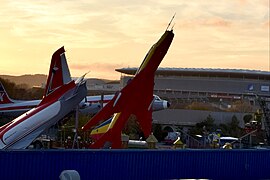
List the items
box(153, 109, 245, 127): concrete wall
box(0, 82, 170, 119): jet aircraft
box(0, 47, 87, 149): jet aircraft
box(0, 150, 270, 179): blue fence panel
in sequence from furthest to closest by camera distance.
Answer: box(153, 109, 245, 127): concrete wall → box(0, 82, 170, 119): jet aircraft → box(0, 47, 87, 149): jet aircraft → box(0, 150, 270, 179): blue fence panel

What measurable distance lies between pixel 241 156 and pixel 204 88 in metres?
122

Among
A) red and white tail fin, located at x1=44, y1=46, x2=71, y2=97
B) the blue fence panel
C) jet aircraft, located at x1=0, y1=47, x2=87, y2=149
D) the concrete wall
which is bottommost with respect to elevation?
the concrete wall

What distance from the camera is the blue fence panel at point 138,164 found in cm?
1808

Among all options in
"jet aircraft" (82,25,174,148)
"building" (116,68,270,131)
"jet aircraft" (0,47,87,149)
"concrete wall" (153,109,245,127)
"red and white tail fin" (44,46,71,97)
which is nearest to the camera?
"jet aircraft" (82,25,174,148)

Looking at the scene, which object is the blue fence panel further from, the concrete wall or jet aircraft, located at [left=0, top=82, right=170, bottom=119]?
the concrete wall

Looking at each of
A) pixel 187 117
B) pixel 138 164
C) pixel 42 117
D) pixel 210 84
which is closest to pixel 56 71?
pixel 42 117

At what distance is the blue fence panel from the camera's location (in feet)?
59.3

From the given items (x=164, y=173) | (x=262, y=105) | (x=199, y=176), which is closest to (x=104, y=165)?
(x=164, y=173)

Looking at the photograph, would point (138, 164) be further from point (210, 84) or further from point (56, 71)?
point (210, 84)

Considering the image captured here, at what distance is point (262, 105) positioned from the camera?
1638 inches

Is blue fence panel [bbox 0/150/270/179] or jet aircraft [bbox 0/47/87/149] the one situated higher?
jet aircraft [bbox 0/47/87/149]

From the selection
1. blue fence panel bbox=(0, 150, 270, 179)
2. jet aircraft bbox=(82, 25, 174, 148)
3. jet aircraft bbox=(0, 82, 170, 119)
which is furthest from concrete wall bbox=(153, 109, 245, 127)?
blue fence panel bbox=(0, 150, 270, 179)

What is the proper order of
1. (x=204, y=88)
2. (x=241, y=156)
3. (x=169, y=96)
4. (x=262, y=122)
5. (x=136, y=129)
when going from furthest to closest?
1. (x=204, y=88)
2. (x=169, y=96)
3. (x=136, y=129)
4. (x=262, y=122)
5. (x=241, y=156)

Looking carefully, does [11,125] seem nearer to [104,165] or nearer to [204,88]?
[104,165]
